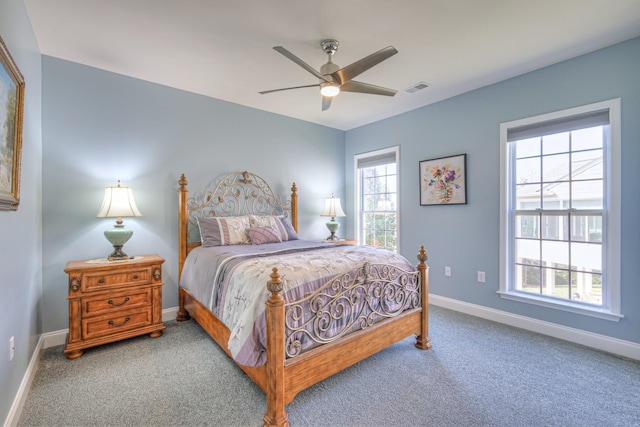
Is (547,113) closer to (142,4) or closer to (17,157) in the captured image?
(142,4)

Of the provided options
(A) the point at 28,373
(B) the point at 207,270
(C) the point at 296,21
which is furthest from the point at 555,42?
(A) the point at 28,373

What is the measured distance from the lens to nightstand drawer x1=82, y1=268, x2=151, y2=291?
2410mm

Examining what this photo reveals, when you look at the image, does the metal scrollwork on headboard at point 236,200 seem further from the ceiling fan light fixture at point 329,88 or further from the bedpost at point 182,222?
the ceiling fan light fixture at point 329,88

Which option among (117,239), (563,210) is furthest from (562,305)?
(117,239)

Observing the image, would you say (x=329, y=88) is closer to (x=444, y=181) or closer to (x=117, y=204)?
(x=444, y=181)

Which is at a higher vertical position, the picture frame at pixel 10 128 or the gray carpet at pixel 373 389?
the picture frame at pixel 10 128

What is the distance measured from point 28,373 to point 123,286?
2.58 ft

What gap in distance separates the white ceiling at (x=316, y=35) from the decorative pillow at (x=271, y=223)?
157 centimetres

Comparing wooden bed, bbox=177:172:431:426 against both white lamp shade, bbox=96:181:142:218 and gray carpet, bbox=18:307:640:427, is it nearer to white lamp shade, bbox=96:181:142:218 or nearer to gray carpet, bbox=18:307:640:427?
gray carpet, bbox=18:307:640:427

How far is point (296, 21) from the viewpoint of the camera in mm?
2168

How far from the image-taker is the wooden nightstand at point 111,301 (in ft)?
7.72

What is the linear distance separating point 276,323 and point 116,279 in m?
1.84

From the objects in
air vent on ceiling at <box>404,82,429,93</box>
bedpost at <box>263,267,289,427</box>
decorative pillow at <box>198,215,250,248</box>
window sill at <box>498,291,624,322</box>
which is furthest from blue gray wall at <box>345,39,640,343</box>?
bedpost at <box>263,267,289,427</box>

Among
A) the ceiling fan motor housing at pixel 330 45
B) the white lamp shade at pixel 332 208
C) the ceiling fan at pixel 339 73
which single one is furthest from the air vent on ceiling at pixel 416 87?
the white lamp shade at pixel 332 208
